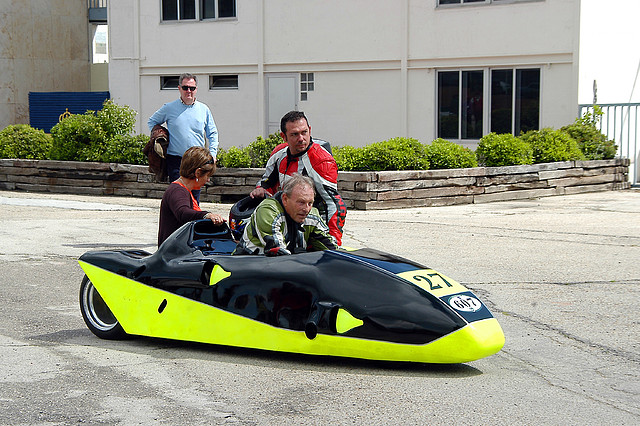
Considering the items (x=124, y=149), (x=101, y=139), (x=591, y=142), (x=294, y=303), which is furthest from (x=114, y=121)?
(x=294, y=303)

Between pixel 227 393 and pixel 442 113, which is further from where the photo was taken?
pixel 442 113

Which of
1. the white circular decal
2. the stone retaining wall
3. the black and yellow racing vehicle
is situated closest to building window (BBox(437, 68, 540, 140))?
the stone retaining wall

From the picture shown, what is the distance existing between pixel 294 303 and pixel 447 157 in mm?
10119

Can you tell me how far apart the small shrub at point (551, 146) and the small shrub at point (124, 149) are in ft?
23.7

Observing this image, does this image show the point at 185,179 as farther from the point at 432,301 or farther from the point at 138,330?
the point at 432,301

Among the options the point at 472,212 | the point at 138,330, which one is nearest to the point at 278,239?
the point at 138,330

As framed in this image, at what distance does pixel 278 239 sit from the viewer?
6.21m

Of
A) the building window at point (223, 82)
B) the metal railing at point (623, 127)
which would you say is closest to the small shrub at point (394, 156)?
the metal railing at point (623, 127)

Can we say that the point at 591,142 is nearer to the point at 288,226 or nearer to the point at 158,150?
the point at 158,150

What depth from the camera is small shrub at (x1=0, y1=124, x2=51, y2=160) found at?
62.4 feet

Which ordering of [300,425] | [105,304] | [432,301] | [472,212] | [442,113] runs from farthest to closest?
[442,113] < [472,212] < [105,304] < [432,301] < [300,425]

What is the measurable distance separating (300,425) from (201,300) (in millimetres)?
1696

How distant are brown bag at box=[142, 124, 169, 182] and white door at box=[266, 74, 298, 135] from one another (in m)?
13.3

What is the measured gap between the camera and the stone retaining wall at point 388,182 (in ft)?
48.5
